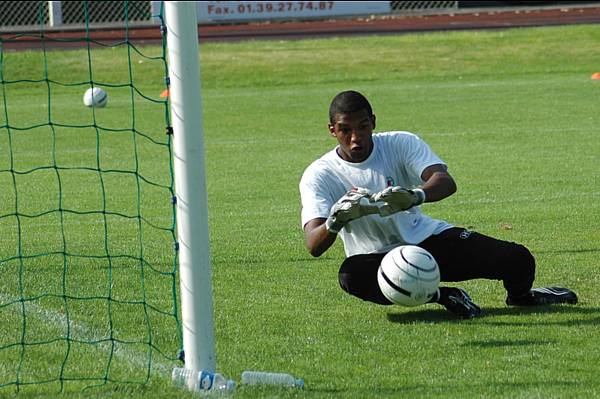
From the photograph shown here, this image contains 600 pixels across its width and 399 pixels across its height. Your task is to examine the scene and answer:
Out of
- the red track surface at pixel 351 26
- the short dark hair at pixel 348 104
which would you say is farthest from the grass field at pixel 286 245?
the red track surface at pixel 351 26

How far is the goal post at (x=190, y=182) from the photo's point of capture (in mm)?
5371

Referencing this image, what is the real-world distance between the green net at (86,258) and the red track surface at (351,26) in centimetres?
1251

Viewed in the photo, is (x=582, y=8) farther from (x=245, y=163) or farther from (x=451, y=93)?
(x=245, y=163)

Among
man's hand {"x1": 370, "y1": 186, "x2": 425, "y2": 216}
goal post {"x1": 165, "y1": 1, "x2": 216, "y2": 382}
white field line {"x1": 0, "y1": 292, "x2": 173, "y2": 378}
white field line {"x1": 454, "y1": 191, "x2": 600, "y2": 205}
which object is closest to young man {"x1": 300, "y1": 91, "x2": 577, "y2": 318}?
man's hand {"x1": 370, "y1": 186, "x2": 425, "y2": 216}

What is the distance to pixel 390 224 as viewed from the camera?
7.14 metres

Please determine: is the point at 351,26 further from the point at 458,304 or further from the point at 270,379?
the point at 270,379

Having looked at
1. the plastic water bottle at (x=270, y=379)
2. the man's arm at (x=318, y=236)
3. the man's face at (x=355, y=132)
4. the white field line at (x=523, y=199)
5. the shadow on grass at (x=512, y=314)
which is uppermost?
the man's face at (x=355, y=132)

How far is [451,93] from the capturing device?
2194 cm

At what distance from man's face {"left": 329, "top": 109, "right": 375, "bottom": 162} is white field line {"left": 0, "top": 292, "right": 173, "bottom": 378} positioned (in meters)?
1.71

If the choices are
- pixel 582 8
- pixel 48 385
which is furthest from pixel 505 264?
pixel 582 8

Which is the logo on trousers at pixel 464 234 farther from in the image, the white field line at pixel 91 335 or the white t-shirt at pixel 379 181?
the white field line at pixel 91 335

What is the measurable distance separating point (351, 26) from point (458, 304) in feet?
87.1

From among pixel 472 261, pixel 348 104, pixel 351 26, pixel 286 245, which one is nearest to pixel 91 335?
pixel 348 104

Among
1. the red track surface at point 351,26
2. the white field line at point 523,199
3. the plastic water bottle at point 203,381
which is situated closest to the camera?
the plastic water bottle at point 203,381
